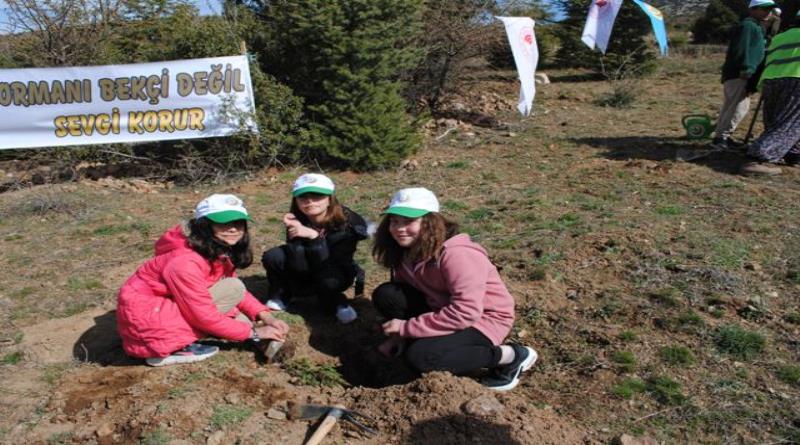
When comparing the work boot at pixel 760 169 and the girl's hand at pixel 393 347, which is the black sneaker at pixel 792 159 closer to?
the work boot at pixel 760 169

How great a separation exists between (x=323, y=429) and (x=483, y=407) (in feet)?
2.34

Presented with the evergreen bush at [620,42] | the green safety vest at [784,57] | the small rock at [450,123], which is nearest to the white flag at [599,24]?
the small rock at [450,123]

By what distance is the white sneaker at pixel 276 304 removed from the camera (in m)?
3.91

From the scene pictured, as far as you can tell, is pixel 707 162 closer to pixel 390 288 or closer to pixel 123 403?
pixel 390 288

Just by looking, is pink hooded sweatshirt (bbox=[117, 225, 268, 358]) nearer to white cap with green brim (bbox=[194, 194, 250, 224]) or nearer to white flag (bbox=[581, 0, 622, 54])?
white cap with green brim (bbox=[194, 194, 250, 224])

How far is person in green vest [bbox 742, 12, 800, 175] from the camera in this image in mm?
5969

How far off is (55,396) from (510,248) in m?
3.30

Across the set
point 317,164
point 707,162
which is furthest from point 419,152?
point 707,162

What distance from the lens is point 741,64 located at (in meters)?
6.78

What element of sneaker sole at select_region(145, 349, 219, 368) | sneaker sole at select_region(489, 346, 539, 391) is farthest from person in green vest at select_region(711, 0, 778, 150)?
sneaker sole at select_region(145, 349, 219, 368)

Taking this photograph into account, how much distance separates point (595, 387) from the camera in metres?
2.98

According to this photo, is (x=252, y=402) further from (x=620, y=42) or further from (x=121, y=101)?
(x=620, y=42)

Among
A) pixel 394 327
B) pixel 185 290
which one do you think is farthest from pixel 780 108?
pixel 185 290

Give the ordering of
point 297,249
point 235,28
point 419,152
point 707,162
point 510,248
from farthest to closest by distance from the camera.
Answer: point 419,152
point 235,28
point 707,162
point 510,248
point 297,249
